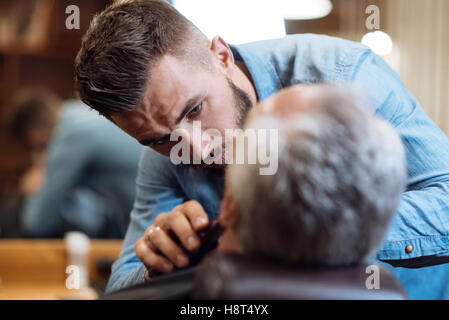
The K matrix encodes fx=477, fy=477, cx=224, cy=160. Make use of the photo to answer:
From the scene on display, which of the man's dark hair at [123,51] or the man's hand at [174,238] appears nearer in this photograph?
the man's hand at [174,238]

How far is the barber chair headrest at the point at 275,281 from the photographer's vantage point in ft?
1.54

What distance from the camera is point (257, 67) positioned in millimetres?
996

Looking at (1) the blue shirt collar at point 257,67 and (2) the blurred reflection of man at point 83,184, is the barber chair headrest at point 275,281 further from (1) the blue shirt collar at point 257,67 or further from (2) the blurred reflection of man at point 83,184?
(2) the blurred reflection of man at point 83,184

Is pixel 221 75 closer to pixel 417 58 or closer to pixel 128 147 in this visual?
pixel 417 58

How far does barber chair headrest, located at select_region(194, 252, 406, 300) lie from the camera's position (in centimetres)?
47

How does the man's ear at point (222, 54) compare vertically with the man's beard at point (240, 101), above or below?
above

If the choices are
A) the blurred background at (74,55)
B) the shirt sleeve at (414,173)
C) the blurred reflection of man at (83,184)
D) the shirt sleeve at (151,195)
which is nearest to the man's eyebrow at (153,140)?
the shirt sleeve at (151,195)

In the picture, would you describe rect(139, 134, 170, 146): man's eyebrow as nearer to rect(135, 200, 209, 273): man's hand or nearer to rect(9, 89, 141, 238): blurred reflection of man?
rect(135, 200, 209, 273): man's hand

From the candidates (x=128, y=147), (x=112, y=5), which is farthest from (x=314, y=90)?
(x=128, y=147)

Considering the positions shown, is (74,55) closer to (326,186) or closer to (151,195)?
(151,195)

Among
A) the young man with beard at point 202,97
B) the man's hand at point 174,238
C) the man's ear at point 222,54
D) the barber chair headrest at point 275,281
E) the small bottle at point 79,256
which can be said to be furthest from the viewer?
the small bottle at point 79,256

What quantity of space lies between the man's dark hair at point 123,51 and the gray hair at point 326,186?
0.40 metres

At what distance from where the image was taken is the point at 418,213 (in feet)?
2.64

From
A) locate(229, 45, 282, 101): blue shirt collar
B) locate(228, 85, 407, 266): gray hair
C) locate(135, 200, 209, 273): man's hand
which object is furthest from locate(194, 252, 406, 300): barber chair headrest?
locate(229, 45, 282, 101): blue shirt collar
